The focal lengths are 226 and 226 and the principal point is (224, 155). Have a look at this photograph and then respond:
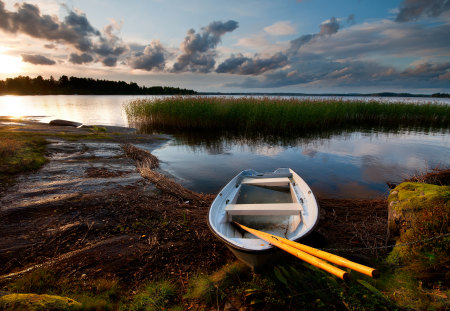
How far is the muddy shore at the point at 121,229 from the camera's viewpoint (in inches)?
134

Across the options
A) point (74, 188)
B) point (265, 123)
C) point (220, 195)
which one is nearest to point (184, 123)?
point (265, 123)

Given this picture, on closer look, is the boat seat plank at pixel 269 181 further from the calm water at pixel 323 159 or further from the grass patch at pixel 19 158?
the grass patch at pixel 19 158

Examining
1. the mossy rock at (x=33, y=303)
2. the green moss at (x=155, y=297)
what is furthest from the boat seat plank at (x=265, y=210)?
the mossy rock at (x=33, y=303)

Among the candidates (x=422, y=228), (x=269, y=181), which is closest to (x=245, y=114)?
(x=269, y=181)

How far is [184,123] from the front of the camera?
65.6 ft

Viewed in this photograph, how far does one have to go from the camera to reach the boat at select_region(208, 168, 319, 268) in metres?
2.94

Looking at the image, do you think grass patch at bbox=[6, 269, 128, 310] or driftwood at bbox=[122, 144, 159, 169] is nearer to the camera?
grass patch at bbox=[6, 269, 128, 310]

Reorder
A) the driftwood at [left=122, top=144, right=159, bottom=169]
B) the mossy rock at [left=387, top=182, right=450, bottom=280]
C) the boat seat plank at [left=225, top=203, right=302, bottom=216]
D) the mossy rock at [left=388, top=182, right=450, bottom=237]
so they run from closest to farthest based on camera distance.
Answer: the mossy rock at [left=387, top=182, right=450, bottom=280]
the mossy rock at [left=388, top=182, right=450, bottom=237]
the boat seat plank at [left=225, top=203, right=302, bottom=216]
the driftwood at [left=122, top=144, right=159, bottom=169]

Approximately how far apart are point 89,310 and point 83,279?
85 cm

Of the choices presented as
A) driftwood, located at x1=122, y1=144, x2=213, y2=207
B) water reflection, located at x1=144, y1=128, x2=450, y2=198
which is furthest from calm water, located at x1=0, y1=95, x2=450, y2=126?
driftwood, located at x1=122, y1=144, x2=213, y2=207

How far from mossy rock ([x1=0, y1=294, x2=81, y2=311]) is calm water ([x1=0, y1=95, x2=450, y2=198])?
5695 millimetres

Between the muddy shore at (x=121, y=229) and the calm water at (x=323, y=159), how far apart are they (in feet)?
6.67

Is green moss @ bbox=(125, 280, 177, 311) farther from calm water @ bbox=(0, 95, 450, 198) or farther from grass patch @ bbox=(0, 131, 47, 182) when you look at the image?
grass patch @ bbox=(0, 131, 47, 182)

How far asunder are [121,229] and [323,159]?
401 inches
